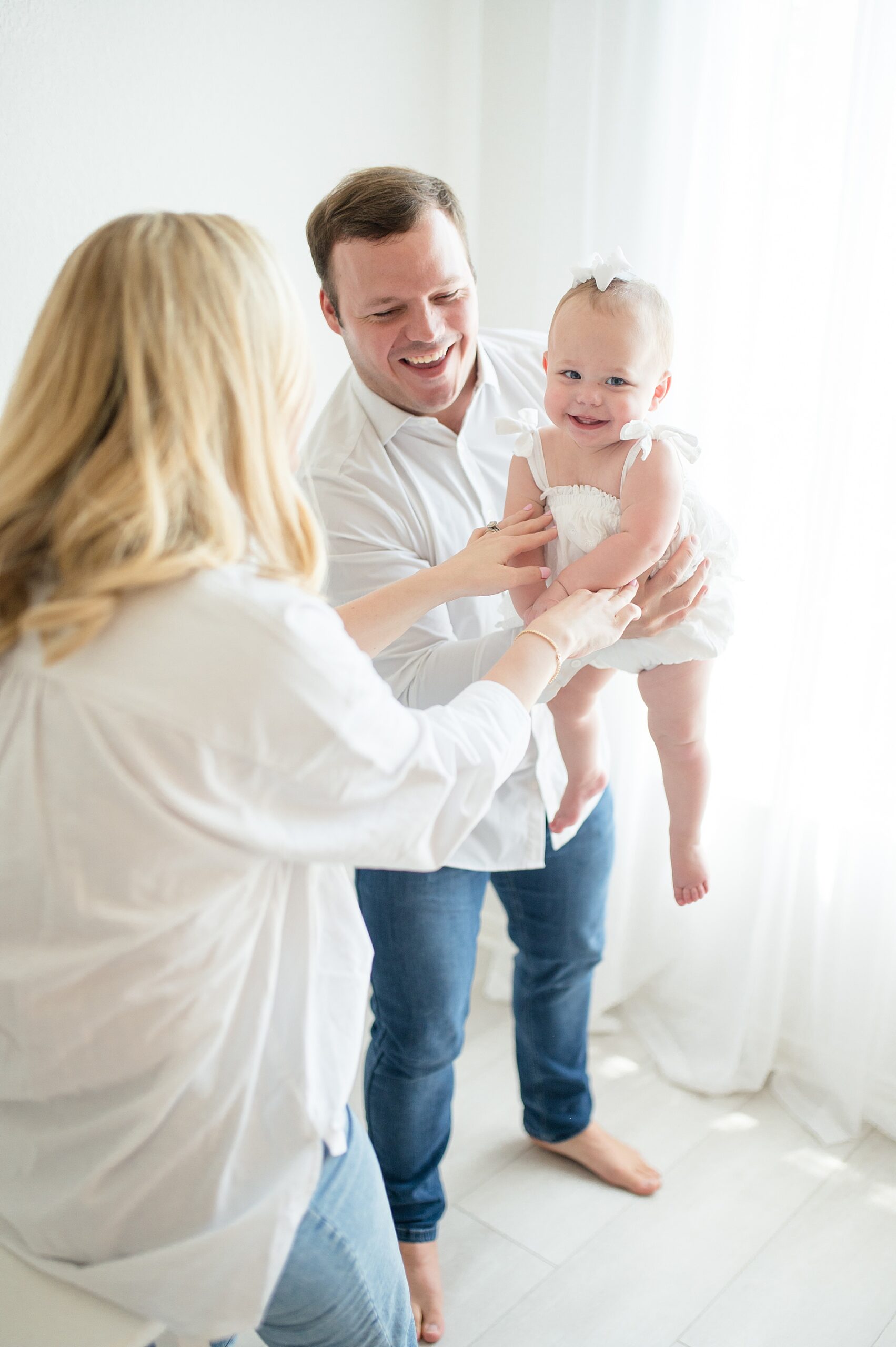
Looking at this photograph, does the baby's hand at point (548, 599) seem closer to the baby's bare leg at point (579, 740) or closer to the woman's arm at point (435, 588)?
the woman's arm at point (435, 588)

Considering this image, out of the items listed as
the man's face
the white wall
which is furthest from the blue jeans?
the white wall

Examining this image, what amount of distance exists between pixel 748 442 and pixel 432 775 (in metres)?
1.38

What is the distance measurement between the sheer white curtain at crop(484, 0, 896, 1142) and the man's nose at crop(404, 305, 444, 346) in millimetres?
786

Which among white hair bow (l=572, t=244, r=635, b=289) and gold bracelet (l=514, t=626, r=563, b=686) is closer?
gold bracelet (l=514, t=626, r=563, b=686)

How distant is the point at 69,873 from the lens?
34.5 inches

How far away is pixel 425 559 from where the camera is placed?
1.60 m

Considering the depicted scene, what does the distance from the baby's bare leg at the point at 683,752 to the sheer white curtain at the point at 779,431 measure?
486mm

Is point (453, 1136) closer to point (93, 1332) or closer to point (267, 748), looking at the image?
point (93, 1332)

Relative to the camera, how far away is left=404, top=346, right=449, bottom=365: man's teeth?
1.54 meters

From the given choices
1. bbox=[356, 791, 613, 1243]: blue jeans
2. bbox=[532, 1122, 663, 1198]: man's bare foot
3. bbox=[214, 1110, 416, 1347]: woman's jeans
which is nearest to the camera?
bbox=[214, 1110, 416, 1347]: woman's jeans

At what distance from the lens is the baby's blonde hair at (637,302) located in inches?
53.4

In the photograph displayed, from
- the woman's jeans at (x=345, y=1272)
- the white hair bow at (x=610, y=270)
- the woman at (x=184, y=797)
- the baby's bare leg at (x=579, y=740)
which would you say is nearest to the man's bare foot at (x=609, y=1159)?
the baby's bare leg at (x=579, y=740)

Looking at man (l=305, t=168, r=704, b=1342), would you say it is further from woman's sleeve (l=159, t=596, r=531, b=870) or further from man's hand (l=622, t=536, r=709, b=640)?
woman's sleeve (l=159, t=596, r=531, b=870)

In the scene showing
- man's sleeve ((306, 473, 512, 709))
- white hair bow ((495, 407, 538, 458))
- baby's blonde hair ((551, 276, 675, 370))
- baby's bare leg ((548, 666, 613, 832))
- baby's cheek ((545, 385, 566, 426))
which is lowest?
baby's bare leg ((548, 666, 613, 832))
